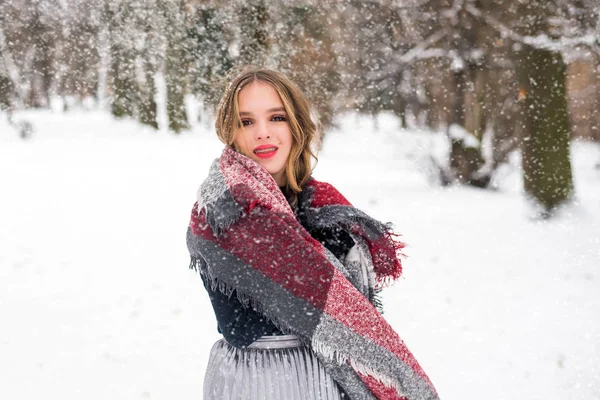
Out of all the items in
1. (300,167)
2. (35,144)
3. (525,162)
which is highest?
(300,167)

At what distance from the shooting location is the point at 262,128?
1.87 metres

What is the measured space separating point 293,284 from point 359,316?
228 mm

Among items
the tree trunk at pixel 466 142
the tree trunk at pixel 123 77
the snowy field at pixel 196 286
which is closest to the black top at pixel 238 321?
the snowy field at pixel 196 286

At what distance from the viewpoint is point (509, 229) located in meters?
8.27

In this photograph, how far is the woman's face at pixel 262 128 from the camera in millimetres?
1870

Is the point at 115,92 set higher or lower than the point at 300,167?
lower

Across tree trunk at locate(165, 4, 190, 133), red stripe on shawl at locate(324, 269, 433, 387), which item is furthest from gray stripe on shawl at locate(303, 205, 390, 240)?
tree trunk at locate(165, 4, 190, 133)

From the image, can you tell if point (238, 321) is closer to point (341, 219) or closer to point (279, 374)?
point (279, 374)

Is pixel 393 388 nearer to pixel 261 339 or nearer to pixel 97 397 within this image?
pixel 261 339

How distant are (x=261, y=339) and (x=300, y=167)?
2.39ft

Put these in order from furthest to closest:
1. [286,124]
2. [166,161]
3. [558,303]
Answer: [166,161]
[558,303]
[286,124]

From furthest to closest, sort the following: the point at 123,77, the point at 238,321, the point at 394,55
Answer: the point at 123,77
the point at 394,55
the point at 238,321

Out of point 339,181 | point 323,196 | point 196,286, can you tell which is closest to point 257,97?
point 323,196

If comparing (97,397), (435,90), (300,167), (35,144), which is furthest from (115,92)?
(300,167)
